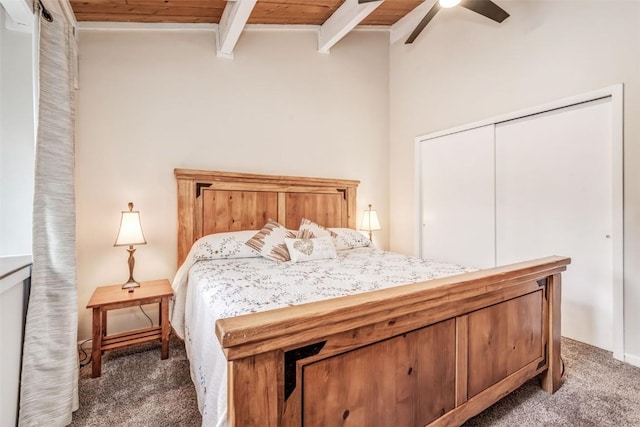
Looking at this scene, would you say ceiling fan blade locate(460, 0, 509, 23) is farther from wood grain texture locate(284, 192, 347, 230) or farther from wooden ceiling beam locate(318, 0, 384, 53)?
wood grain texture locate(284, 192, 347, 230)

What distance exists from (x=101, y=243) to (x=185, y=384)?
4.58ft

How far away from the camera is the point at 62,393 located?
4.97 feet

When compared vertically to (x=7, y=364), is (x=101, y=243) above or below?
above

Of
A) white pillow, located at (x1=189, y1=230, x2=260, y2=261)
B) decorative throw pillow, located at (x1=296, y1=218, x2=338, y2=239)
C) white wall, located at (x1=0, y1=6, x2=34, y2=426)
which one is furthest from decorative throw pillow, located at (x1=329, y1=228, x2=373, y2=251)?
white wall, located at (x1=0, y1=6, x2=34, y2=426)

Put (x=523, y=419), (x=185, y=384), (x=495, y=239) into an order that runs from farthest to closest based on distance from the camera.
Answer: (x=495, y=239) < (x=185, y=384) < (x=523, y=419)

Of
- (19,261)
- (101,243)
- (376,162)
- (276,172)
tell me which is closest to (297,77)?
(276,172)

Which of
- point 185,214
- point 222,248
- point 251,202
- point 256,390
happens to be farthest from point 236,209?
point 256,390

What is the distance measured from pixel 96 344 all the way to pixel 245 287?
3.87 ft

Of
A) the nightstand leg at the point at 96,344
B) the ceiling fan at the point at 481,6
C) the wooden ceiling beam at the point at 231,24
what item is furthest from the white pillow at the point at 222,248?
the ceiling fan at the point at 481,6

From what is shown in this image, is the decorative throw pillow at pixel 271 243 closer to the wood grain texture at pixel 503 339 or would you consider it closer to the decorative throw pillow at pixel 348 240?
the decorative throw pillow at pixel 348 240

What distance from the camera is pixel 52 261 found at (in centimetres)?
153

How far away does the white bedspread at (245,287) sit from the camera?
125cm

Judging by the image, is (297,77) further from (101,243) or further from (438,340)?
(438,340)

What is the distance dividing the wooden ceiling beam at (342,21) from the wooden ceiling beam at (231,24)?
99 centimetres
